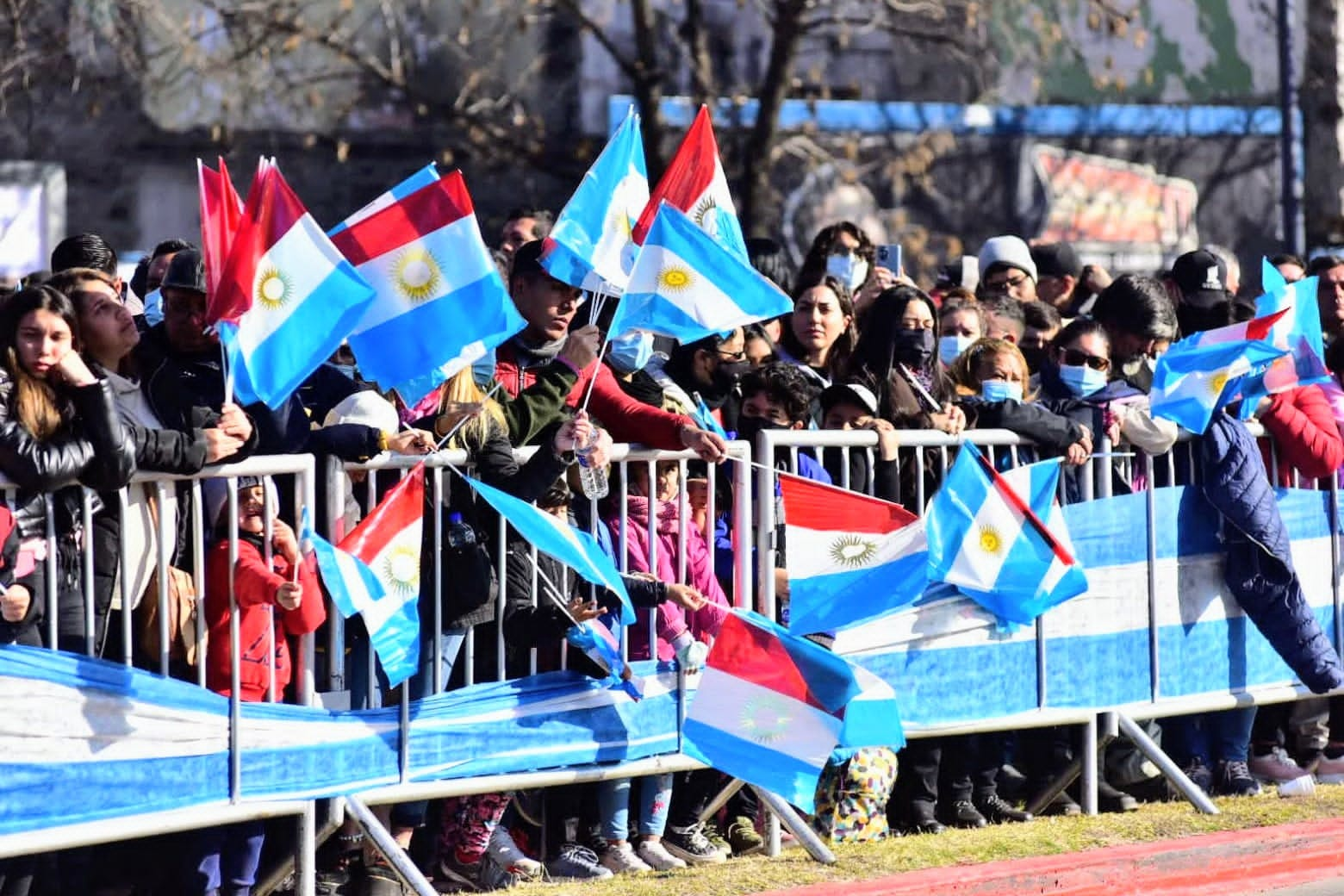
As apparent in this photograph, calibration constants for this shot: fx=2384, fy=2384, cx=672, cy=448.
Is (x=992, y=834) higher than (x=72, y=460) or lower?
lower

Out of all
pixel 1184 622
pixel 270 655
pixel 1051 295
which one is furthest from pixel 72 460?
pixel 1051 295

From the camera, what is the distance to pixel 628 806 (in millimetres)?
8203

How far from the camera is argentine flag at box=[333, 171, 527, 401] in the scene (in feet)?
24.2

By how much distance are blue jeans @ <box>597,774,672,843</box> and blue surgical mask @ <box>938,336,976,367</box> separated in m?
2.39

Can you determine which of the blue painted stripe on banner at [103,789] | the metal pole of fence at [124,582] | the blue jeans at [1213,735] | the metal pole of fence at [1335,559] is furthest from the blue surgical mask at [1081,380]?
the metal pole of fence at [124,582]

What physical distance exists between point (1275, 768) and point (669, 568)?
10.7ft

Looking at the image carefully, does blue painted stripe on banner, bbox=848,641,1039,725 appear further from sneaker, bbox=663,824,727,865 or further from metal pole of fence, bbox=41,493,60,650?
metal pole of fence, bbox=41,493,60,650

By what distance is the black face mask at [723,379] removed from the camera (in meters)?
9.05

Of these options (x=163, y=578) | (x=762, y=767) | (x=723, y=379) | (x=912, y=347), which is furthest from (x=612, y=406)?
(x=163, y=578)

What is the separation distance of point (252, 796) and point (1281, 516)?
15.0ft

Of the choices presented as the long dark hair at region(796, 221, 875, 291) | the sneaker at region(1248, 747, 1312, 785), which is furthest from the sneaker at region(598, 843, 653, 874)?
the long dark hair at region(796, 221, 875, 291)

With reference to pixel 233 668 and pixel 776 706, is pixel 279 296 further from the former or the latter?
pixel 776 706

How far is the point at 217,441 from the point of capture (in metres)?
6.94

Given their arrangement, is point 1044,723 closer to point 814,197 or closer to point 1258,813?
point 1258,813
